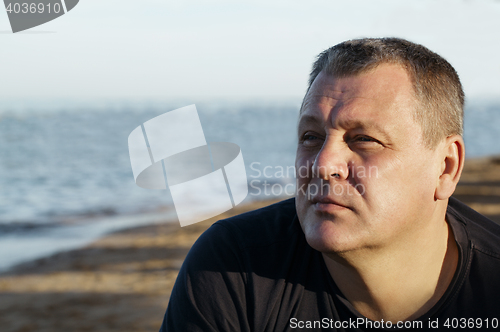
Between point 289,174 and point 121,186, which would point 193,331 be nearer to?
point 121,186

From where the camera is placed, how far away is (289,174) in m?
16.8

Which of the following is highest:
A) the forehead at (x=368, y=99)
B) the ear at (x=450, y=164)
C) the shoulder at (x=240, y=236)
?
the forehead at (x=368, y=99)

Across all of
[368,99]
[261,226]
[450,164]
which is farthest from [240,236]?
[450,164]

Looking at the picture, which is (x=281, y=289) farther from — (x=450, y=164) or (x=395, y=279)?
(x=450, y=164)

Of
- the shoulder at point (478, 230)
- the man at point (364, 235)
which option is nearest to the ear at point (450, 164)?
the man at point (364, 235)

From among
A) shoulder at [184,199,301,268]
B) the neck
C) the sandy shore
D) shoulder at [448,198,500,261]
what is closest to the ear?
the neck

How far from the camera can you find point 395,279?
2023mm

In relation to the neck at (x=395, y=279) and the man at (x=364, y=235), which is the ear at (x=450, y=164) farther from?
the neck at (x=395, y=279)

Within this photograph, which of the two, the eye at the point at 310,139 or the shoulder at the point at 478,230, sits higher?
the eye at the point at 310,139

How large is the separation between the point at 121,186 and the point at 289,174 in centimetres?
633

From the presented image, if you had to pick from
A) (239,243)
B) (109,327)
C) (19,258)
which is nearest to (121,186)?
(19,258)

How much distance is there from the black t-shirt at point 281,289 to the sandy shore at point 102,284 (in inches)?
114

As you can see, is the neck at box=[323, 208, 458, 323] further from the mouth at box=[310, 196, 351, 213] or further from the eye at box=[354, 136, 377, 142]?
the eye at box=[354, 136, 377, 142]

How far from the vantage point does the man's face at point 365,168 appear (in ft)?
5.95
